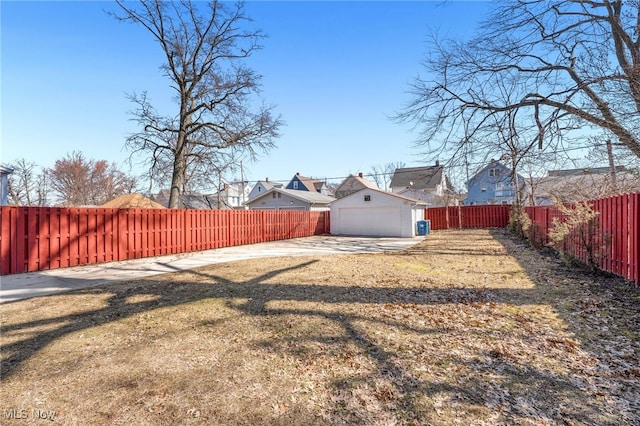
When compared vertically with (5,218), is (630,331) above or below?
below

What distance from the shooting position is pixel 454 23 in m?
9.29

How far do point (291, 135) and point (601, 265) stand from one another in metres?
16.4

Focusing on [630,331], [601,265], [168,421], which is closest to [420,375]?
[168,421]

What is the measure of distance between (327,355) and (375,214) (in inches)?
687

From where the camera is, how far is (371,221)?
2028cm

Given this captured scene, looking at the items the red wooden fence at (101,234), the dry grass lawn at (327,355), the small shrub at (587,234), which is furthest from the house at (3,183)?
the small shrub at (587,234)

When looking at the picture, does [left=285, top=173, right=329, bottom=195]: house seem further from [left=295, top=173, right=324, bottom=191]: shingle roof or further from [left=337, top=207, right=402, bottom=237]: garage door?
[left=337, top=207, right=402, bottom=237]: garage door

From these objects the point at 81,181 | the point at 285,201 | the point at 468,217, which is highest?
the point at 81,181

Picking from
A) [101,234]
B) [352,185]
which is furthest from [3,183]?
[352,185]

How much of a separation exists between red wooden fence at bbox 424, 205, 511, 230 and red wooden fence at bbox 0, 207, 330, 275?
16.7 meters

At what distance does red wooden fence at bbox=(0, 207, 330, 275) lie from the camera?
25.0 ft

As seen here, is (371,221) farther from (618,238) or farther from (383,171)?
(383,171)

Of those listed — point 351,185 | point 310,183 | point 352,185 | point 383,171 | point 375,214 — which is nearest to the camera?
point 375,214

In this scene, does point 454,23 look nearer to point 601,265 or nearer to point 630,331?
point 601,265
